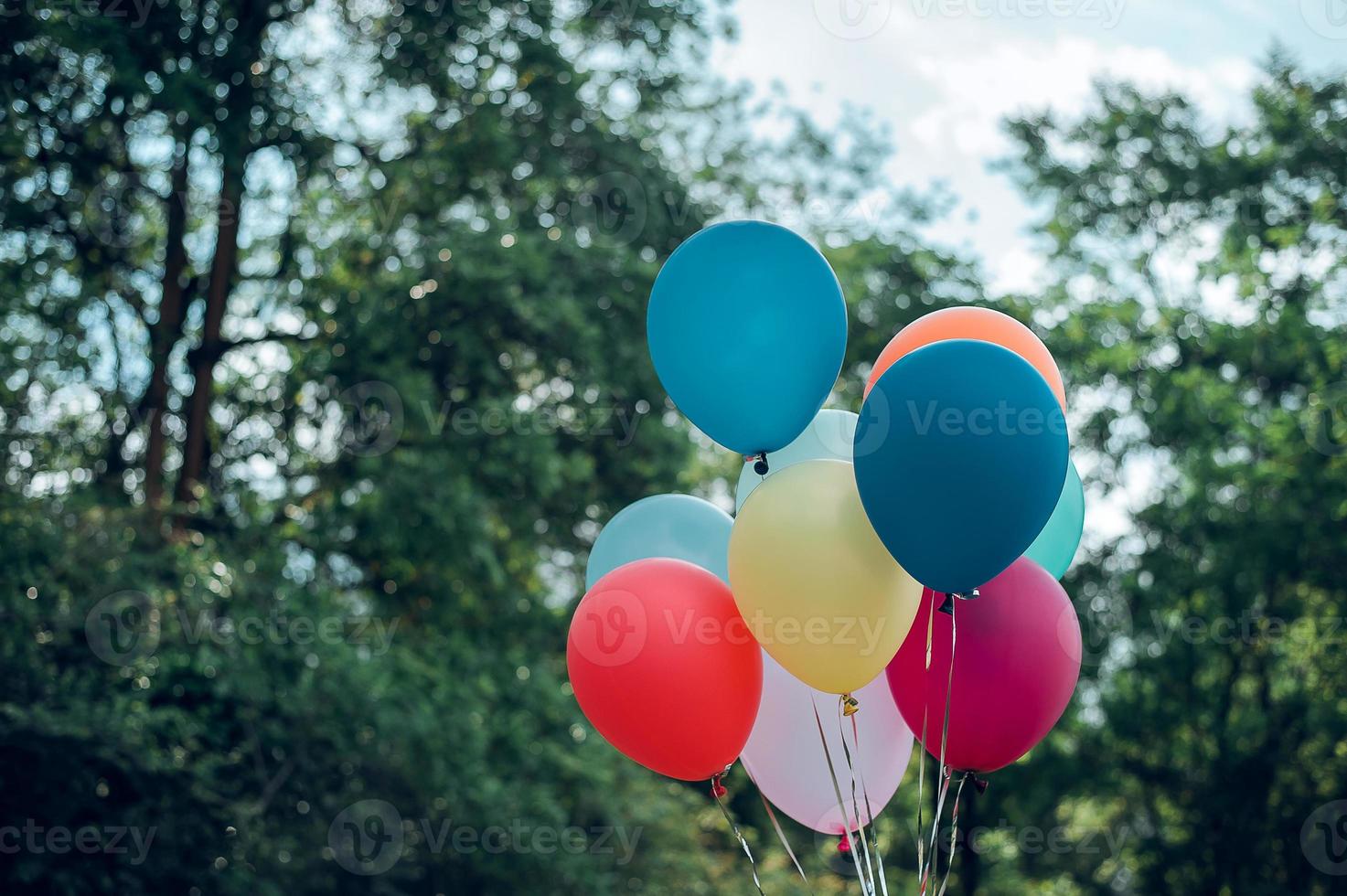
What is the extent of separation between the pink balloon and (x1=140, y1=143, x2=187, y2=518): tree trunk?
230 inches

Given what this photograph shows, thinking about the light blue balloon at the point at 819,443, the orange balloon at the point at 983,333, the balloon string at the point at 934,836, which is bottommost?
the balloon string at the point at 934,836

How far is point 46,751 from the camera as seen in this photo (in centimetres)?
589

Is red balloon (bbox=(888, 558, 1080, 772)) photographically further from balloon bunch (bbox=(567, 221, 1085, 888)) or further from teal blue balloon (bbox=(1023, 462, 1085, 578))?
teal blue balloon (bbox=(1023, 462, 1085, 578))

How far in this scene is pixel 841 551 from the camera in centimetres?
278

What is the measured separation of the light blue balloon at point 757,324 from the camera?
2.97 meters

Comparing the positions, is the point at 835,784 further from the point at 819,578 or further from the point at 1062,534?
the point at 1062,534

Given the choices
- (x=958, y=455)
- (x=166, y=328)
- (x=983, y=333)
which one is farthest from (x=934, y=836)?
(x=166, y=328)

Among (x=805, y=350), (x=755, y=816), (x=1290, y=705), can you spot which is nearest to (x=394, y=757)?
(x=805, y=350)

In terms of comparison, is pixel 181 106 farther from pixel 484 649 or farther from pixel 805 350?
pixel 805 350

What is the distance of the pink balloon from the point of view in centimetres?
333

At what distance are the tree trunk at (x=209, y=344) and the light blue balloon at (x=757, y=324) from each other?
6.08 meters

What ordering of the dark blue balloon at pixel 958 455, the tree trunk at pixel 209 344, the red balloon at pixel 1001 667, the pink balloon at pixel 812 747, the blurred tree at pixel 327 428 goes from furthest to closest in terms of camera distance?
the tree trunk at pixel 209 344 < the blurred tree at pixel 327 428 < the pink balloon at pixel 812 747 < the red balloon at pixel 1001 667 < the dark blue balloon at pixel 958 455

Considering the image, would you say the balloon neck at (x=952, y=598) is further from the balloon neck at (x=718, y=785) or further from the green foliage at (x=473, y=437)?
the green foliage at (x=473, y=437)

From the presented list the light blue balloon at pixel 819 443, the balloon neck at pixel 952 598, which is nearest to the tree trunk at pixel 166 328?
the light blue balloon at pixel 819 443
